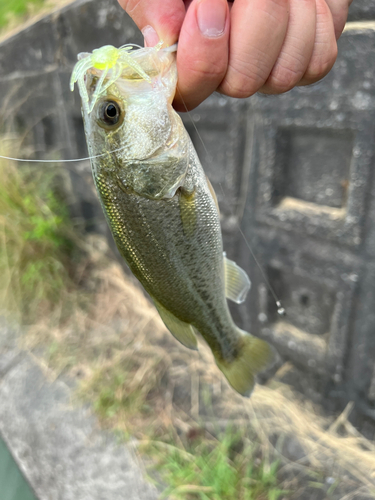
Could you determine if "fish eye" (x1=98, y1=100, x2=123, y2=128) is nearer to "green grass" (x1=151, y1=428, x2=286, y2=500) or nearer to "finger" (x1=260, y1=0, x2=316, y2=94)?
"finger" (x1=260, y1=0, x2=316, y2=94)

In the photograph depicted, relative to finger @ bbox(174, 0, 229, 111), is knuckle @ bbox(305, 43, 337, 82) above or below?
below

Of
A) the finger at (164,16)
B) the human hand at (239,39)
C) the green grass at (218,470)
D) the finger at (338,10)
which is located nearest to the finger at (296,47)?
the human hand at (239,39)

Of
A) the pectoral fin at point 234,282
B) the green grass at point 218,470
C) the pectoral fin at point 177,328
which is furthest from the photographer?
the green grass at point 218,470

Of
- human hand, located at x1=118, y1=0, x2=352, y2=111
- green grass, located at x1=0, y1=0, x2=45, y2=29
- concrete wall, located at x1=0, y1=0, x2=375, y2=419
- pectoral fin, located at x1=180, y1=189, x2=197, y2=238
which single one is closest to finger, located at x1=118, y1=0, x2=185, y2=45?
human hand, located at x1=118, y1=0, x2=352, y2=111

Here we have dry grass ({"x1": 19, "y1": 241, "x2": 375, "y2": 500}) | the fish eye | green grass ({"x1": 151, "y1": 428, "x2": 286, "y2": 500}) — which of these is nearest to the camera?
the fish eye

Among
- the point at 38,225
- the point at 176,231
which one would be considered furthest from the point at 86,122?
→ the point at 38,225

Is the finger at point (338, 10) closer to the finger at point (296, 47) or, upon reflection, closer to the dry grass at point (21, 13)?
the finger at point (296, 47)

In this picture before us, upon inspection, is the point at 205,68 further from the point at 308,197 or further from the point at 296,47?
the point at 308,197

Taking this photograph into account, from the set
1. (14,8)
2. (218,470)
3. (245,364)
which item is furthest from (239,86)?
(14,8)
